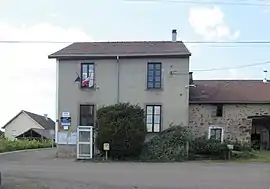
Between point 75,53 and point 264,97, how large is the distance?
1464 cm

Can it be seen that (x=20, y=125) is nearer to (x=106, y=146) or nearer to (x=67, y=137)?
(x=67, y=137)

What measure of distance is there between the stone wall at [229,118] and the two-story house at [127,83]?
2.65 metres

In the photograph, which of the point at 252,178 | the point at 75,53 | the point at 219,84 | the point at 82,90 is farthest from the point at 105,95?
the point at 252,178

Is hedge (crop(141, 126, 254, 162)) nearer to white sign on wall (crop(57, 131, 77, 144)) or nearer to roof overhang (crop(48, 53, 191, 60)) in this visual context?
roof overhang (crop(48, 53, 191, 60))

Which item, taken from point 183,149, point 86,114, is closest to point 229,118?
point 183,149

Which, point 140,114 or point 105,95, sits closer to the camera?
point 140,114

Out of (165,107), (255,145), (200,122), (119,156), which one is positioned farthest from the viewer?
(255,145)

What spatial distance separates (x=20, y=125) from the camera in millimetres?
85250

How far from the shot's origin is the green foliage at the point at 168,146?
29219 millimetres

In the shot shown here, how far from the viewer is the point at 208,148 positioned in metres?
29.5

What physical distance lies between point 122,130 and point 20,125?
5998cm

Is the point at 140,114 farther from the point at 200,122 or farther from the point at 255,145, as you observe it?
the point at 255,145

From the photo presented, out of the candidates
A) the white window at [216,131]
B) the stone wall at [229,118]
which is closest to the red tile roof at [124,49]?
the stone wall at [229,118]

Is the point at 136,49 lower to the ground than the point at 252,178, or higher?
higher
